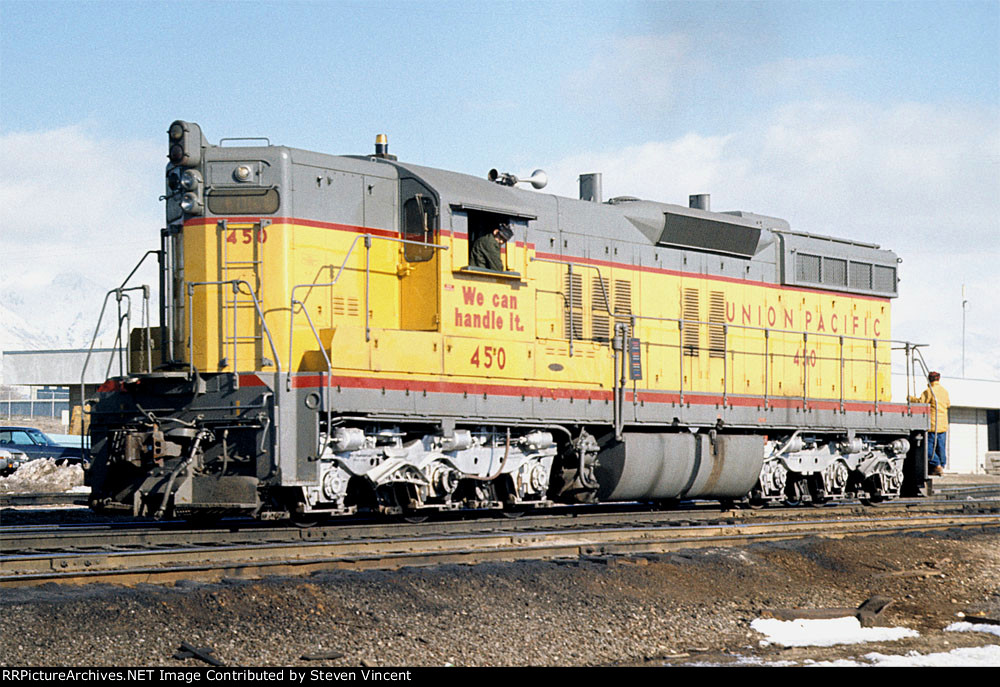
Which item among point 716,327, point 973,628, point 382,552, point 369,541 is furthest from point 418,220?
point 973,628

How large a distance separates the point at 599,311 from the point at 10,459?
15892 millimetres

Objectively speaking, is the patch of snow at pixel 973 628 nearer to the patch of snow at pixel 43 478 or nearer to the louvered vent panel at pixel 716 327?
the louvered vent panel at pixel 716 327

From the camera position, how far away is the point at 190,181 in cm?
1137

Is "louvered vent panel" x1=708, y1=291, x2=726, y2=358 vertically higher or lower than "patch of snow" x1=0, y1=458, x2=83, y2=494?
higher

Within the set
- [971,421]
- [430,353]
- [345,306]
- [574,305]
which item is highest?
[574,305]

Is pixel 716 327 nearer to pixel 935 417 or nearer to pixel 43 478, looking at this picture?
pixel 935 417

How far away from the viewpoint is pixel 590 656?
21.6 feet

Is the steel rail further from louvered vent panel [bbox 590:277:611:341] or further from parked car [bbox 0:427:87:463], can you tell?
parked car [bbox 0:427:87:463]

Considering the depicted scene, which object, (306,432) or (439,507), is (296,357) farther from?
(439,507)

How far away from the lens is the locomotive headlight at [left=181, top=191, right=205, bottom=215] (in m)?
11.4

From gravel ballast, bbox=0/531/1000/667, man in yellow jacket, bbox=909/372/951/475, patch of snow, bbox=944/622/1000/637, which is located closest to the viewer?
gravel ballast, bbox=0/531/1000/667

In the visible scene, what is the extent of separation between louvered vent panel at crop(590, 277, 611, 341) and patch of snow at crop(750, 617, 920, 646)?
253 inches

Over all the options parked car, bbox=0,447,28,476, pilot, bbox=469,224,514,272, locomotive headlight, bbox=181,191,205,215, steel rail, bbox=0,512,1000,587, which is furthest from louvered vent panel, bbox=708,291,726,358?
parked car, bbox=0,447,28,476
